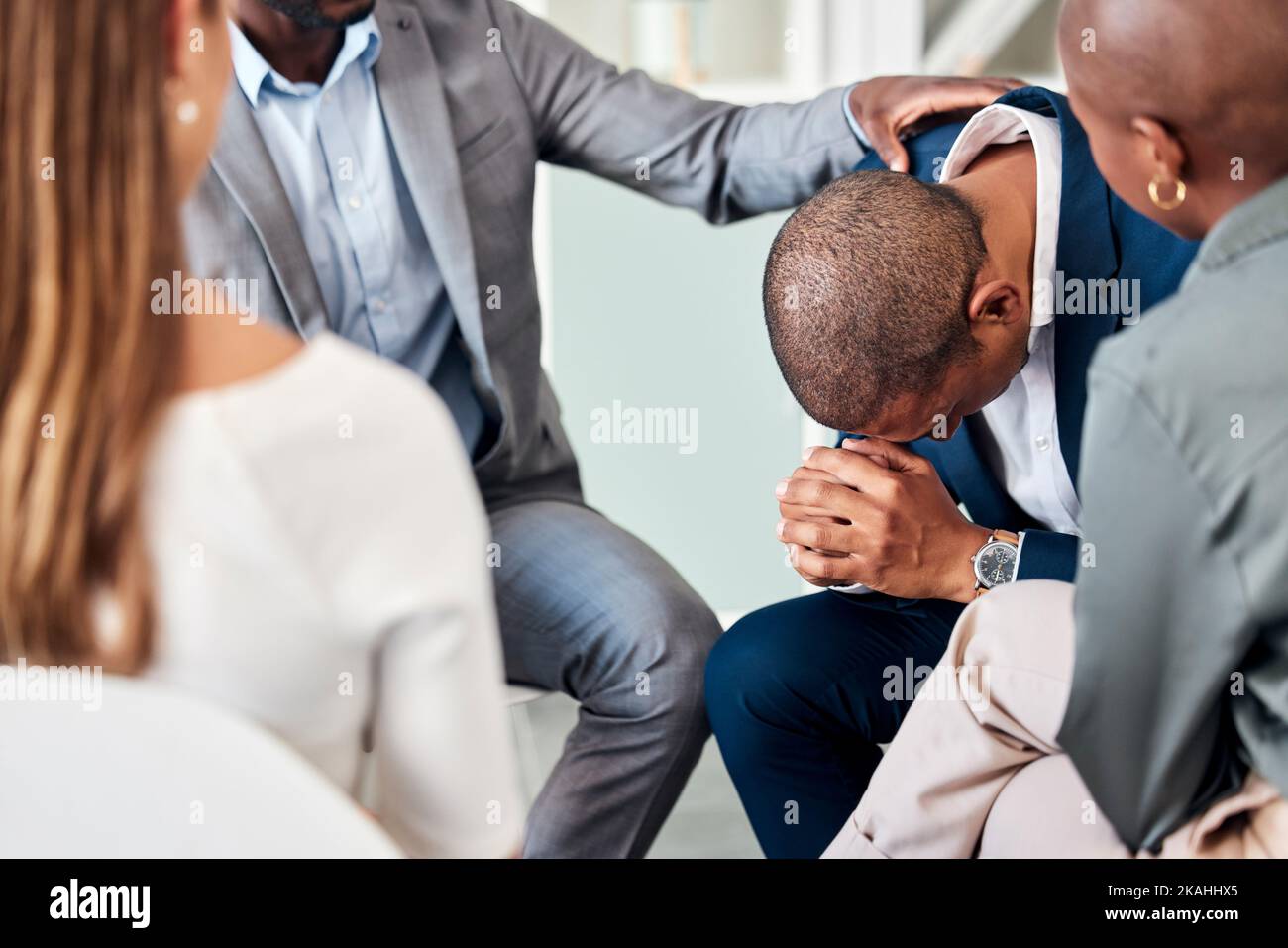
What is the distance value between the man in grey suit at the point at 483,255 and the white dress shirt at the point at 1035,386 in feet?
0.28

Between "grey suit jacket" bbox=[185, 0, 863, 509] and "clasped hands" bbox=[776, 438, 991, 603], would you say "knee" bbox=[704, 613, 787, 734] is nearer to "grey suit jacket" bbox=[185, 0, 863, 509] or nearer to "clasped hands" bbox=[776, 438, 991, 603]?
"clasped hands" bbox=[776, 438, 991, 603]

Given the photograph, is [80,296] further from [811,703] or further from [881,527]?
[811,703]

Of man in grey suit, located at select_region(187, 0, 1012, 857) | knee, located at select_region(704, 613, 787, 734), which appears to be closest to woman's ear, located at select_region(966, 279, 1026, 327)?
man in grey suit, located at select_region(187, 0, 1012, 857)

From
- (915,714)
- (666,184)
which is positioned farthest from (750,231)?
(915,714)

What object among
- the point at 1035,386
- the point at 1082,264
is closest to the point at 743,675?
the point at 1035,386

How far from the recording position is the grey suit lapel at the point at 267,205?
133 centimetres

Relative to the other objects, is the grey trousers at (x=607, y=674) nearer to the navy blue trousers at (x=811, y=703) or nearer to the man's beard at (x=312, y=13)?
the navy blue trousers at (x=811, y=703)

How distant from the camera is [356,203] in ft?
4.64

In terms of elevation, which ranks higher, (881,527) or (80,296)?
(80,296)

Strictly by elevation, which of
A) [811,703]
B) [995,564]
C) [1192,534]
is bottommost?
[811,703]

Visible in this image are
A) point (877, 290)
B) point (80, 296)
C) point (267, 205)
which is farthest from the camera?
point (267, 205)

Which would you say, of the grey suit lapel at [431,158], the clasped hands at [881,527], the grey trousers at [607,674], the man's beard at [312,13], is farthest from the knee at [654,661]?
the man's beard at [312,13]

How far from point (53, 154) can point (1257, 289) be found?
0.68m

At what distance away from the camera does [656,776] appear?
4.62 feet
